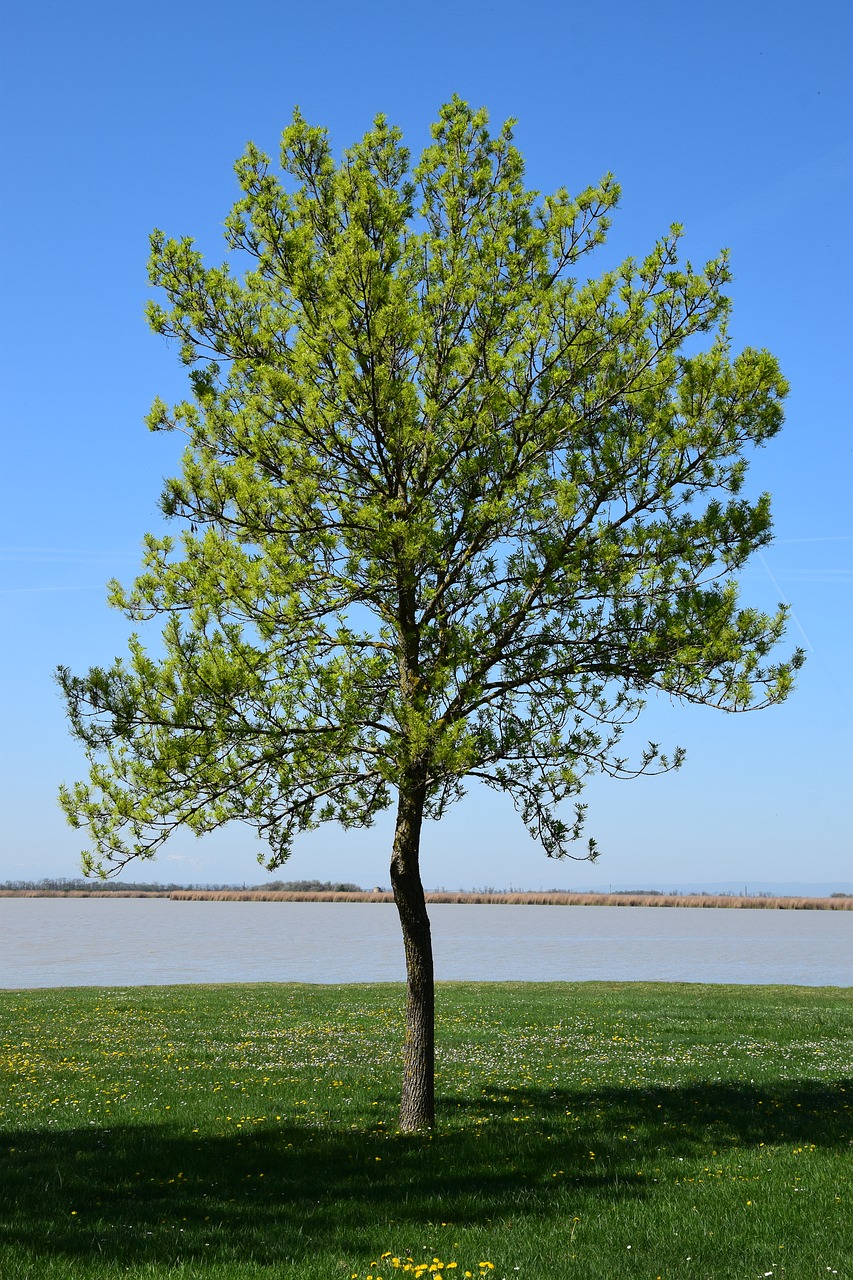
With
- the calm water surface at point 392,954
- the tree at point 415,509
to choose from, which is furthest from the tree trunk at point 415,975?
the calm water surface at point 392,954

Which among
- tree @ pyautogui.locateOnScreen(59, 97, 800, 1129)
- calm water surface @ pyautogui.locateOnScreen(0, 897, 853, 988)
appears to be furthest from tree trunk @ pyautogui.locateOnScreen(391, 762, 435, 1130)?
calm water surface @ pyautogui.locateOnScreen(0, 897, 853, 988)

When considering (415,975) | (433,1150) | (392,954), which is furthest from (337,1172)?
(392,954)

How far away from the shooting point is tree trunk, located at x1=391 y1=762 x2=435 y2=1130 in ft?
41.4

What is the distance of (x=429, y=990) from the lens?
41.9ft

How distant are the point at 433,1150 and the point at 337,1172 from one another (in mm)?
1350

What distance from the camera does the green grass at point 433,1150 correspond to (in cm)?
807

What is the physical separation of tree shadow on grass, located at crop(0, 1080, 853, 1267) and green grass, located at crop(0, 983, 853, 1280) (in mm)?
36

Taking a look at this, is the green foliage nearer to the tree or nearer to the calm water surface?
the tree

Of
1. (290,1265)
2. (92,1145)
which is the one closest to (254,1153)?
(92,1145)

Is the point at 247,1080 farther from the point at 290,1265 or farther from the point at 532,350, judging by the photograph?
the point at 532,350

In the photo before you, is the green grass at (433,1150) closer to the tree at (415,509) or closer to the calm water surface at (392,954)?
the tree at (415,509)

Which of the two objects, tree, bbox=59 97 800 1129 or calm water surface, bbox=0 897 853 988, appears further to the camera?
calm water surface, bbox=0 897 853 988

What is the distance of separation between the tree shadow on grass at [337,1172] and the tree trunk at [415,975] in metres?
0.49

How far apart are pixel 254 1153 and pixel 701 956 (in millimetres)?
43327
